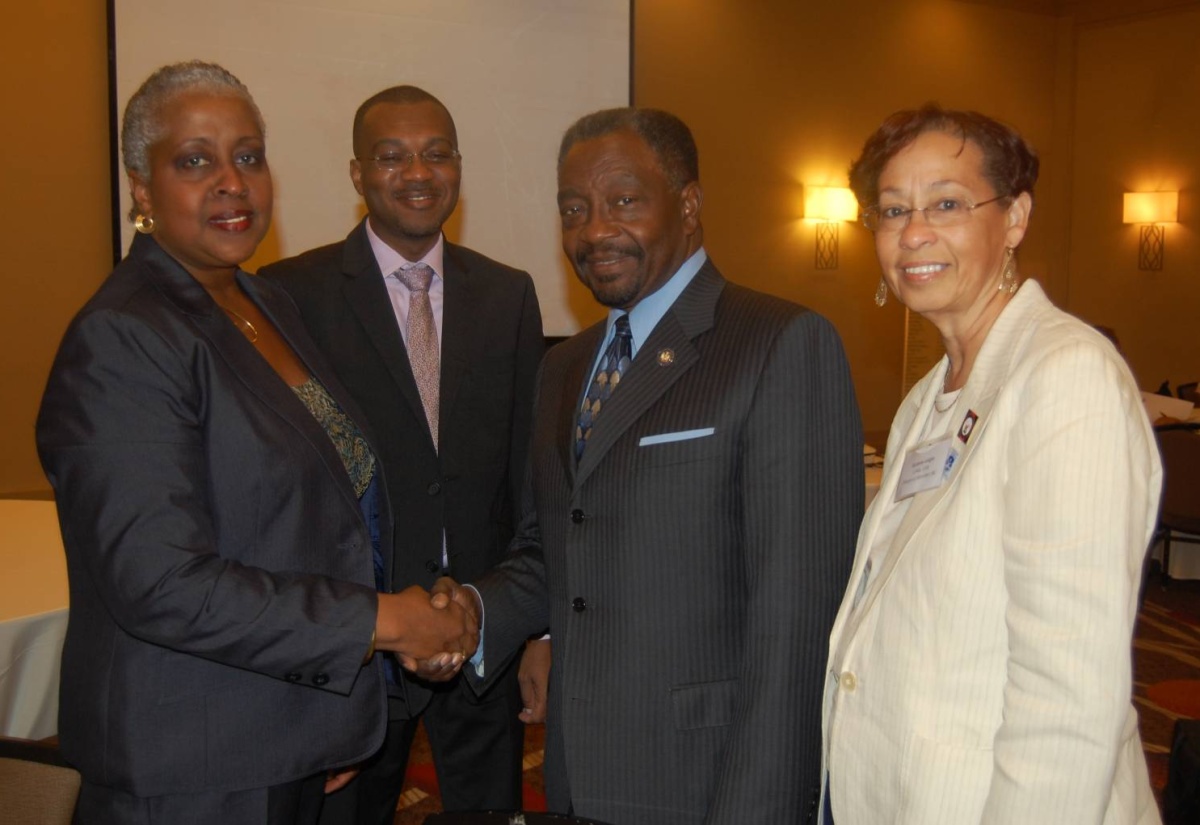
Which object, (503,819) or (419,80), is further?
(419,80)

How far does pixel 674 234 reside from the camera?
1.97 meters

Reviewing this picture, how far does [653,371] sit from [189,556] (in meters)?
0.84

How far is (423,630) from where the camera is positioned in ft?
6.37

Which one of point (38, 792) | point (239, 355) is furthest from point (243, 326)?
point (38, 792)

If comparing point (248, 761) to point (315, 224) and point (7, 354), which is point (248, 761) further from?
point (7, 354)

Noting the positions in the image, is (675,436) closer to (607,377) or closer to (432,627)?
(607,377)

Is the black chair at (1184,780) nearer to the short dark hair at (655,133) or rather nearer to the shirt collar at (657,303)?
the shirt collar at (657,303)

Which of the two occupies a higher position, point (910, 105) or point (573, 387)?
point (910, 105)

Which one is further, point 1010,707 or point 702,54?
point 702,54

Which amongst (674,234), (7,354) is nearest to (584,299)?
(7,354)

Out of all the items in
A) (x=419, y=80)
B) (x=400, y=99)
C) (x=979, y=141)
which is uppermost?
(x=419, y=80)

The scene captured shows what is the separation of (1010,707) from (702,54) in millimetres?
7701

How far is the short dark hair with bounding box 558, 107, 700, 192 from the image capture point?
1.94 meters

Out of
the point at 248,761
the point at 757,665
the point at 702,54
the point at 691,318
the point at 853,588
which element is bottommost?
the point at 248,761
